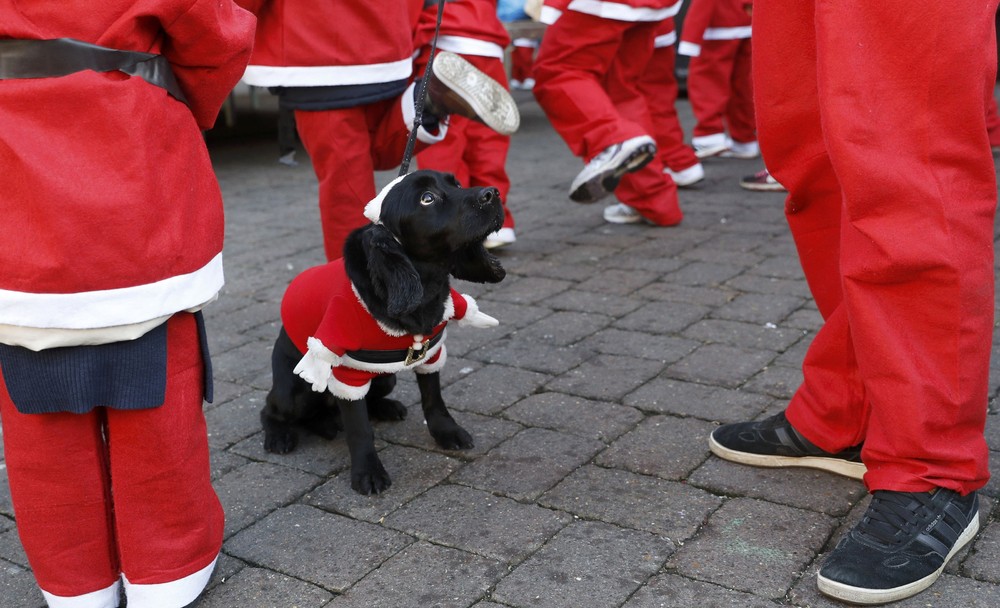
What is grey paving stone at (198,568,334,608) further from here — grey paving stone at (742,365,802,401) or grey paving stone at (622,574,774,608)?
grey paving stone at (742,365,802,401)

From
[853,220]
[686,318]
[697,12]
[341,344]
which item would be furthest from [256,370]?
[697,12]

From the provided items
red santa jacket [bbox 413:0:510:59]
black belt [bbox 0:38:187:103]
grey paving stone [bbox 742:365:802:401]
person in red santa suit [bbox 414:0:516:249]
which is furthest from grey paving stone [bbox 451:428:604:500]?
red santa jacket [bbox 413:0:510:59]

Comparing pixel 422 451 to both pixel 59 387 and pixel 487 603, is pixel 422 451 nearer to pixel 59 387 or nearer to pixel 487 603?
pixel 487 603

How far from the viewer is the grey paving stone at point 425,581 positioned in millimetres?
2268

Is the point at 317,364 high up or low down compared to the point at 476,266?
down

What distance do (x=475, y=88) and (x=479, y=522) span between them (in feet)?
5.51

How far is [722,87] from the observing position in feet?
23.7

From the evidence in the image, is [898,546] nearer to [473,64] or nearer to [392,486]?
[392,486]

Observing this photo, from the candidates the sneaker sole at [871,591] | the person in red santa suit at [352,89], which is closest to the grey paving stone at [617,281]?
the person in red santa suit at [352,89]

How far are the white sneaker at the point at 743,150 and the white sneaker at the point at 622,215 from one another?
2.07 meters

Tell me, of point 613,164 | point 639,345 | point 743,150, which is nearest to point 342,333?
point 639,345

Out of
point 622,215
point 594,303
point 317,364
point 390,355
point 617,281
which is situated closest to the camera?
point 317,364

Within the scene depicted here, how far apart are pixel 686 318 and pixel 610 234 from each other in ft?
5.05

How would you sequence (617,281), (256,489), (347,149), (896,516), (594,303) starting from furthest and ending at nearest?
(617,281)
(594,303)
(347,149)
(256,489)
(896,516)
